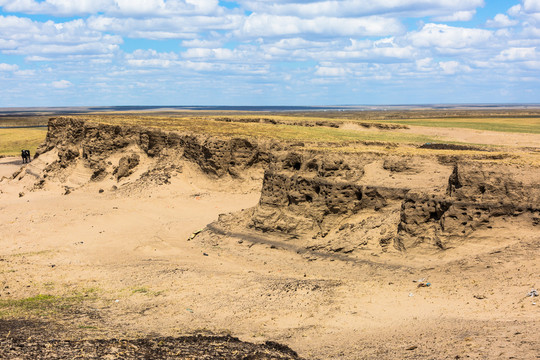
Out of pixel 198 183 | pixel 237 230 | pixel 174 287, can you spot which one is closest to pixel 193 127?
pixel 198 183

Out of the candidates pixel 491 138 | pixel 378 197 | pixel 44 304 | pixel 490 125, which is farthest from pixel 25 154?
pixel 490 125

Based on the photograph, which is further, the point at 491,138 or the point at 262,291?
the point at 491,138

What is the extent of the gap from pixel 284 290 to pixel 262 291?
598mm

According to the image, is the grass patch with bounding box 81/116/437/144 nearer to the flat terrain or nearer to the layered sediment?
the layered sediment

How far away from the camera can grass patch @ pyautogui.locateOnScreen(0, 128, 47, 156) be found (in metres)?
59.3

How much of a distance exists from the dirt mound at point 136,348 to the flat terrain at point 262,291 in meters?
0.09

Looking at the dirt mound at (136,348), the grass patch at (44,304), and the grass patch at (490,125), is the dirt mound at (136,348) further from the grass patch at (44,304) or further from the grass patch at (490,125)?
the grass patch at (490,125)

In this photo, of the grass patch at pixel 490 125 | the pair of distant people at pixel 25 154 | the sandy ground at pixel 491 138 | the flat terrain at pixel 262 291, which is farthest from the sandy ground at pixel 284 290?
the grass patch at pixel 490 125

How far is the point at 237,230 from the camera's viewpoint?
761 inches

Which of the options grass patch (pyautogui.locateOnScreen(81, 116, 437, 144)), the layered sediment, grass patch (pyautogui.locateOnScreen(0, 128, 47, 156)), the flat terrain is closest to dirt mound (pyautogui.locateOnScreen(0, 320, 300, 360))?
the flat terrain

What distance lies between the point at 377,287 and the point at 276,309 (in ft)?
9.10

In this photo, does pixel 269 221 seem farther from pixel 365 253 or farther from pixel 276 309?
pixel 276 309

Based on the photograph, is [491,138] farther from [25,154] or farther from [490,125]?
[25,154]

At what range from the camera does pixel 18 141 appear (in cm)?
6391
